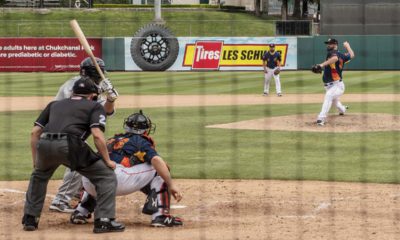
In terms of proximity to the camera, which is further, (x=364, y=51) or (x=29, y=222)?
(x=364, y=51)

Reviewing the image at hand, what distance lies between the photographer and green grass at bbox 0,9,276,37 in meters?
46.8

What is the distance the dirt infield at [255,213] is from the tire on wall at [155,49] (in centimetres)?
2492

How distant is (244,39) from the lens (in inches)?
1458

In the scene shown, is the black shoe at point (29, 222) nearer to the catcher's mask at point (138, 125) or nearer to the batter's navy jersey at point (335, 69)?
the catcher's mask at point (138, 125)

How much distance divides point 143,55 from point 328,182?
2593 centimetres

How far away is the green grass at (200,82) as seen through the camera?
92.0 ft

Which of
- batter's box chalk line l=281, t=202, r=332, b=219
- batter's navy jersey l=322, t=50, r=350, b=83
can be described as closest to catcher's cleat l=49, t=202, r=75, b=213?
batter's box chalk line l=281, t=202, r=332, b=219

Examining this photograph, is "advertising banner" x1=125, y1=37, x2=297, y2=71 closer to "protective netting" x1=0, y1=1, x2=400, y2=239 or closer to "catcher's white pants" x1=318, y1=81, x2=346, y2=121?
"protective netting" x1=0, y1=1, x2=400, y2=239

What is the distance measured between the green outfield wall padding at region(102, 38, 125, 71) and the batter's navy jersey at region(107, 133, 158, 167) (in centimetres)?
2846

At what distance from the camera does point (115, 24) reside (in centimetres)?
5041

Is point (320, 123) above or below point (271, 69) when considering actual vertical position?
below

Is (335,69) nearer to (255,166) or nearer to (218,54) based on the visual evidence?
(255,166)

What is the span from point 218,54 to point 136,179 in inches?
1134

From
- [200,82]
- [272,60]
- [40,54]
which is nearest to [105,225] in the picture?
[272,60]
